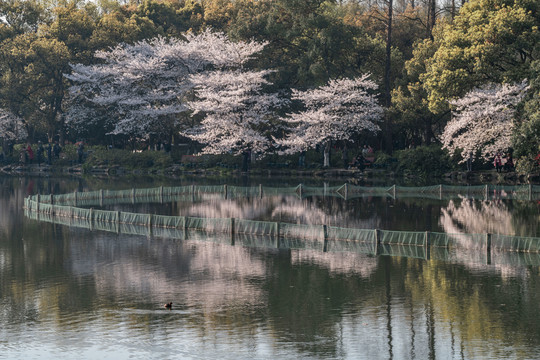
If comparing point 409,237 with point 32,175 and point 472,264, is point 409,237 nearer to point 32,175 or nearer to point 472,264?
point 472,264

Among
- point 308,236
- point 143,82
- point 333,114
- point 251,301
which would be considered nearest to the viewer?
point 251,301

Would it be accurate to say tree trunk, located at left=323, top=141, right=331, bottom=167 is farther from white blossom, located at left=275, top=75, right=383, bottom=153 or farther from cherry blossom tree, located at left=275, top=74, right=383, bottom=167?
white blossom, located at left=275, top=75, right=383, bottom=153

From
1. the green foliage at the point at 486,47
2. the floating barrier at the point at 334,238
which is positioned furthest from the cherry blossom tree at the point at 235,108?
the floating barrier at the point at 334,238

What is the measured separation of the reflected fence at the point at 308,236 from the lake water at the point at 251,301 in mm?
773

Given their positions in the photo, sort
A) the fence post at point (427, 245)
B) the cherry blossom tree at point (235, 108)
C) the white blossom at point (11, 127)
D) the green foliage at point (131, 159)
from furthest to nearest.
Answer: the white blossom at point (11, 127) < the green foliage at point (131, 159) < the cherry blossom tree at point (235, 108) < the fence post at point (427, 245)

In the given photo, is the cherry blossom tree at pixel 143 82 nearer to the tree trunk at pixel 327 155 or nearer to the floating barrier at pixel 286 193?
the tree trunk at pixel 327 155

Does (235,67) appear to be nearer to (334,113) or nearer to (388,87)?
(334,113)

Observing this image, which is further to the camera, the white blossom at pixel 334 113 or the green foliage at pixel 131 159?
the green foliage at pixel 131 159

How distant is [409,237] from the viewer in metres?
32.9

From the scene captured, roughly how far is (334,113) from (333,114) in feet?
0.51

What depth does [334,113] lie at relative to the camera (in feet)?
256

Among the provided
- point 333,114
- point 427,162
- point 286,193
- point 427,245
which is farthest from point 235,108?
point 427,245

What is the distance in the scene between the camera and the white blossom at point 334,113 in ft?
250

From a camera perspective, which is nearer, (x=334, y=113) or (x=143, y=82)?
(x=334, y=113)
